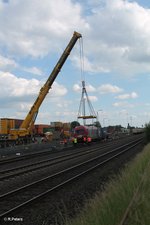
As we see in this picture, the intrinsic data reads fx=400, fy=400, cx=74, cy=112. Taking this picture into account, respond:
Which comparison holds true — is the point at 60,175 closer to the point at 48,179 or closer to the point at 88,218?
the point at 48,179

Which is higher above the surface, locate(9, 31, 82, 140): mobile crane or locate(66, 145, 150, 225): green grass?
locate(9, 31, 82, 140): mobile crane

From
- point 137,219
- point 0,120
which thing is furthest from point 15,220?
point 0,120

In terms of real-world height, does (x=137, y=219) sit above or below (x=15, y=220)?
above

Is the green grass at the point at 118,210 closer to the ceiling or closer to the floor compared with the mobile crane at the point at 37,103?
closer to the floor

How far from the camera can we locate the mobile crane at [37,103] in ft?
154

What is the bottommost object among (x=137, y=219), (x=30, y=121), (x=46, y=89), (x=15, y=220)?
(x=15, y=220)

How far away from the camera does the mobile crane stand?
1853 inches

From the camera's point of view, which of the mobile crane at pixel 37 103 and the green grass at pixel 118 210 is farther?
the mobile crane at pixel 37 103

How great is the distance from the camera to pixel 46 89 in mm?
47312

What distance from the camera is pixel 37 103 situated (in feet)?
154

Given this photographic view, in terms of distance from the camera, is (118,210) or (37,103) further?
(37,103)

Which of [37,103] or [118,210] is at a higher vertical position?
[37,103]

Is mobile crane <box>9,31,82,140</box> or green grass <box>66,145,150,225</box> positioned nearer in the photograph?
green grass <box>66,145,150,225</box>

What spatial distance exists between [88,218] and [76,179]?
33.6 feet
